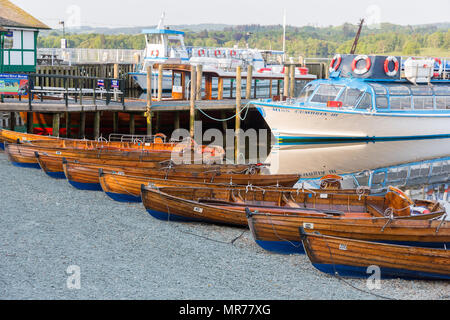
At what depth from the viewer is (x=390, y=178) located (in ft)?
71.3

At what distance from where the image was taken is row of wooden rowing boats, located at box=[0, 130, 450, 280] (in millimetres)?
10078

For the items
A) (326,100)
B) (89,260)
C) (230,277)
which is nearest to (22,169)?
(89,260)

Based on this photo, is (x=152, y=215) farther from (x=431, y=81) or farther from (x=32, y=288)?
(x=431, y=81)

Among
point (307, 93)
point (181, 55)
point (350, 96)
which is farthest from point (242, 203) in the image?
point (181, 55)

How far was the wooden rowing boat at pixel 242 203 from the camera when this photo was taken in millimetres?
12672

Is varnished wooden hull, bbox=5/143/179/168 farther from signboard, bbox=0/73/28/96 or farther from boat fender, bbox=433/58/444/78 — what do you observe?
boat fender, bbox=433/58/444/78

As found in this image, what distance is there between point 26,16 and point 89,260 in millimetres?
21687

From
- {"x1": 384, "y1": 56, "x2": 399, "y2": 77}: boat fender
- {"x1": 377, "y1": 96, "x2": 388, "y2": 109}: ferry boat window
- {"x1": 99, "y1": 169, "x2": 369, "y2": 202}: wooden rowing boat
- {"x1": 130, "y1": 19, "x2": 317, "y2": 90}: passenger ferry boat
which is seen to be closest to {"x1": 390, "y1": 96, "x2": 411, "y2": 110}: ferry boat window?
{"x1": 377, "y1": 96, "x2": 388, "y2": 109}: ferry boat window

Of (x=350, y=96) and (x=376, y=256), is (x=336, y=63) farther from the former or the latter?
(x=376, y=256)

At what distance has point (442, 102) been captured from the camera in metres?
29.2

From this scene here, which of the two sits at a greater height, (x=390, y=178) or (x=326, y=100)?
(x=326, y=100)

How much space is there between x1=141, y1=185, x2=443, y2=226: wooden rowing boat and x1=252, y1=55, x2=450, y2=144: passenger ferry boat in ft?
40.2

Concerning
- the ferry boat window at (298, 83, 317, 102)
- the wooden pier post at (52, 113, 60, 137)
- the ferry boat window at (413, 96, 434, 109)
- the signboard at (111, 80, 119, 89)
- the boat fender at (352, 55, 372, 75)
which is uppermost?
the boat fender at (352, 55, 372, 75)

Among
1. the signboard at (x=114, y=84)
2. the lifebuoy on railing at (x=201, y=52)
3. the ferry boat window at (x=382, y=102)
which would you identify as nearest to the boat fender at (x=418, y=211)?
the signboard at (x=114, y=84)
